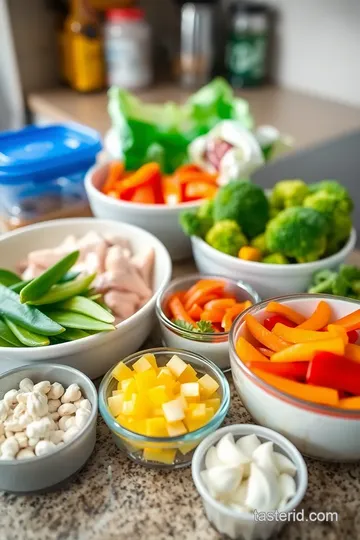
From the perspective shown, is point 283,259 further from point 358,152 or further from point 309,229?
point 358,152

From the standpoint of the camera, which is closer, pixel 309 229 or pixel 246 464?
pixel 246 464

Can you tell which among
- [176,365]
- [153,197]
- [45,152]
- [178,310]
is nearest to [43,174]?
[45,152]

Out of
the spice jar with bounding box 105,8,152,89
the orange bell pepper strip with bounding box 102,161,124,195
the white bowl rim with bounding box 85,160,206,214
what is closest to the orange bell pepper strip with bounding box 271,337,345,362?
the white bowl rim with bounding box 85,160,206,214

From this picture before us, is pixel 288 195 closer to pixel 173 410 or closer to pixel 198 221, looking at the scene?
pixel 198 221

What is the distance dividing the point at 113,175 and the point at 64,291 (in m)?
0.40

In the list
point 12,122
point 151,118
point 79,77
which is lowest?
point 12,122

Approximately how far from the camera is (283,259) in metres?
0.97

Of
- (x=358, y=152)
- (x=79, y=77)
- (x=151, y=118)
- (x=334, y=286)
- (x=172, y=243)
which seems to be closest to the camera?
(x=334, y=286)

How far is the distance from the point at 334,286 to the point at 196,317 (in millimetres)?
220

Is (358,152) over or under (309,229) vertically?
under

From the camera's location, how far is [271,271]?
37.5 inches

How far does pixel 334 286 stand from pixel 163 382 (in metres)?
0.33

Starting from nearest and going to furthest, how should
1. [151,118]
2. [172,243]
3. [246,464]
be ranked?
[246,464] < [172,243] < [151,118]

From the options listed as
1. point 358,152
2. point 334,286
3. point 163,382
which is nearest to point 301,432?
point 163,382
